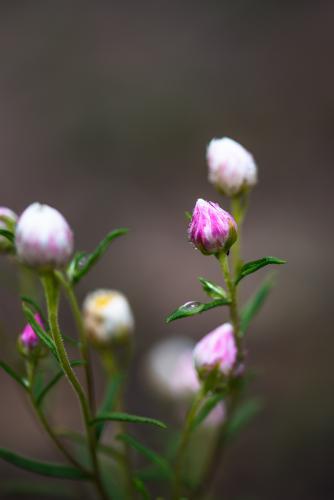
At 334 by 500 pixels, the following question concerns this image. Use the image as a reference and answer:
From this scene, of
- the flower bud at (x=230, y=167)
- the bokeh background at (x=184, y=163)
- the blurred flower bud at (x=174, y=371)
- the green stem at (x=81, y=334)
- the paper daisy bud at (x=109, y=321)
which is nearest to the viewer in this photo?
the green stem at (x=81, y=334)

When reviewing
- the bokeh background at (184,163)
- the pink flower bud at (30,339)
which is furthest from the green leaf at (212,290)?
the bokeh background at (184,163)

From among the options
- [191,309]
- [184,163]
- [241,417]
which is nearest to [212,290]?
[191,309]

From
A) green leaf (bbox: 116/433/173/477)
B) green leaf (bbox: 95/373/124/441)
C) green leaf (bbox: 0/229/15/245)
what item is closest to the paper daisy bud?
green leaf (bbox: 95/373/124/441)

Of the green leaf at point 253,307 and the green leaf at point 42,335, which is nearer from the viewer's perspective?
the green leaf at point 42,335


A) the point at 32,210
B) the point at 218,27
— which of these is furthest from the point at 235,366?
the point at 218,27

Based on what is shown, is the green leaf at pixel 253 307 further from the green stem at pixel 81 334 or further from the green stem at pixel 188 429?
the green stem at pixel 81 334

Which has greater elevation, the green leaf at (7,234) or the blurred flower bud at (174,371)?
the green leaf at (7,234)
